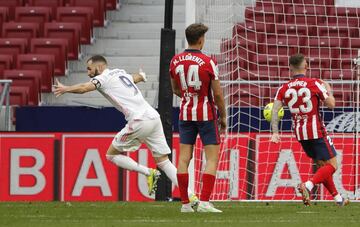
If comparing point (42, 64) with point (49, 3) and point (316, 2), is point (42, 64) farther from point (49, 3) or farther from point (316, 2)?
point (316, 2)

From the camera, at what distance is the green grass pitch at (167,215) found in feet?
35.6

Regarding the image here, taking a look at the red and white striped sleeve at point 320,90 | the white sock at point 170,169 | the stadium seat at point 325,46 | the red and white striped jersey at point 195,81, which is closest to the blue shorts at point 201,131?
the red and white striped jersey at point 195,81

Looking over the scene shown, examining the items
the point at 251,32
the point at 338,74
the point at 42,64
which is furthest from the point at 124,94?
the point at 42,64

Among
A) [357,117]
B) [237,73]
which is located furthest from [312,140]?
[237,73]

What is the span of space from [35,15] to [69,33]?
43.7 inches

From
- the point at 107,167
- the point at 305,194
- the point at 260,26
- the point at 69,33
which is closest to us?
the point at 305,194

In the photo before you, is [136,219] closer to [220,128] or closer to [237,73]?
[220,128]

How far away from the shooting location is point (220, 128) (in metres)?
12.3

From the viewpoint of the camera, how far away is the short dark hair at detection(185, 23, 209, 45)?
11938 mm

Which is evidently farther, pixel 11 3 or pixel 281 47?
pixel 11 3

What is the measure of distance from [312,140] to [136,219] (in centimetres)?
306

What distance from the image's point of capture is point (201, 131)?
483 inches

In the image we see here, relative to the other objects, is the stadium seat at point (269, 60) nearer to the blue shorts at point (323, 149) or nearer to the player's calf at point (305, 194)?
the blue shorts at point (323, 149)

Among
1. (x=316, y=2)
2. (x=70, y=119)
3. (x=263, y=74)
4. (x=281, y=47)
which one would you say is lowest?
(x=70, y=119)
